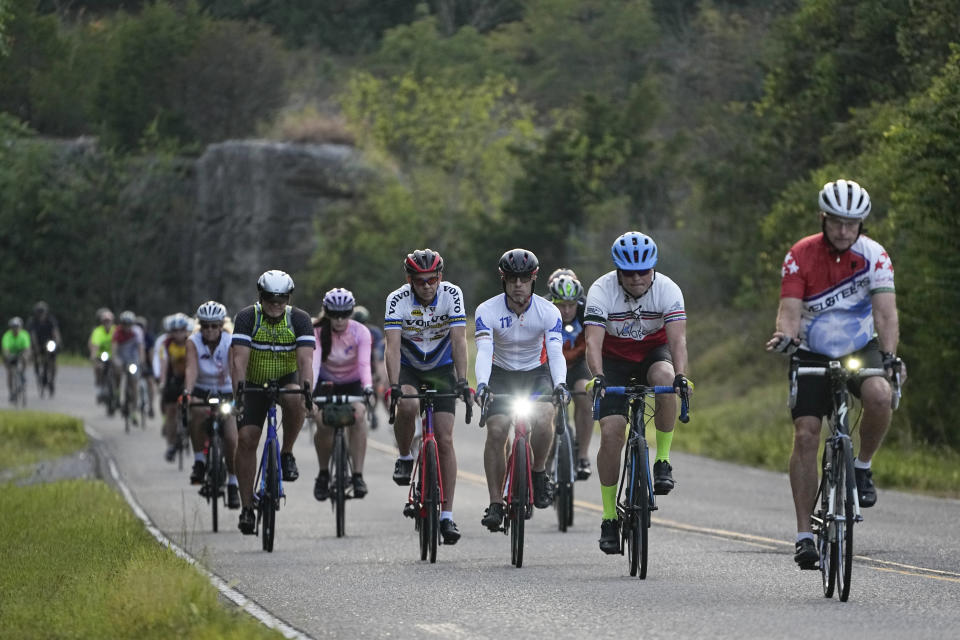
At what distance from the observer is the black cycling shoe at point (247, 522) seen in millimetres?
15742

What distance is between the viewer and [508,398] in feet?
46.3

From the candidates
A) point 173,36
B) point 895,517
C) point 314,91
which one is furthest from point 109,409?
point 314,91

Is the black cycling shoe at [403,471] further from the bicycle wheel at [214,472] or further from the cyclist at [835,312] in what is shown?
the cyclist at [835,312]

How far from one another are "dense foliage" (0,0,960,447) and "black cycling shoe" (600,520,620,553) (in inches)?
465

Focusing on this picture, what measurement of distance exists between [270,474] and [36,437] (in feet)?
58.0

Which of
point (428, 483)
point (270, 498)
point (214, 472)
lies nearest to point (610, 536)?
point (428, 483)

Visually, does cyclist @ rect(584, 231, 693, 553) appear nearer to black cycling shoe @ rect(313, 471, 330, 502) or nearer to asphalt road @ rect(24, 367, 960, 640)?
asphalt road @ rect(24, 367, 960, 640)

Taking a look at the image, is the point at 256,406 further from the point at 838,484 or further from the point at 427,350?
the point at 838,484

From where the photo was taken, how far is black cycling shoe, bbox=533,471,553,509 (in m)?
14.4

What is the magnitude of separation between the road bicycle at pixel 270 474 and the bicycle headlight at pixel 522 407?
78.2 inches

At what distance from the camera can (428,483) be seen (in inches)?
555

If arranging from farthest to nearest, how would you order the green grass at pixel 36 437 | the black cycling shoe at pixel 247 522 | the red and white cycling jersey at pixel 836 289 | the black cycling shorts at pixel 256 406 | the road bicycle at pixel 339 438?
1. the green grass at pixel 36 437
2. the road bicycle at pixel 339 438
3. the black cycling shoe at pixel 247 522
4. the black cycling shorts at pixel 256 406
5. the red and white cycling jersey at pixel 836 289

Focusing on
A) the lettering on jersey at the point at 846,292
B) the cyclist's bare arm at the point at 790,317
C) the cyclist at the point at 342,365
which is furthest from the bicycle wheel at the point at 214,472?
the lettering on jersey at the point at 846,292

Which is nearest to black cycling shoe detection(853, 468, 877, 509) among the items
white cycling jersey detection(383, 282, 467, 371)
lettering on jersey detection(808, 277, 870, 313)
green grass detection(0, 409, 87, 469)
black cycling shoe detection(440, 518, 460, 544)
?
lettering on jersey detection(808, 277, 870, 313)
